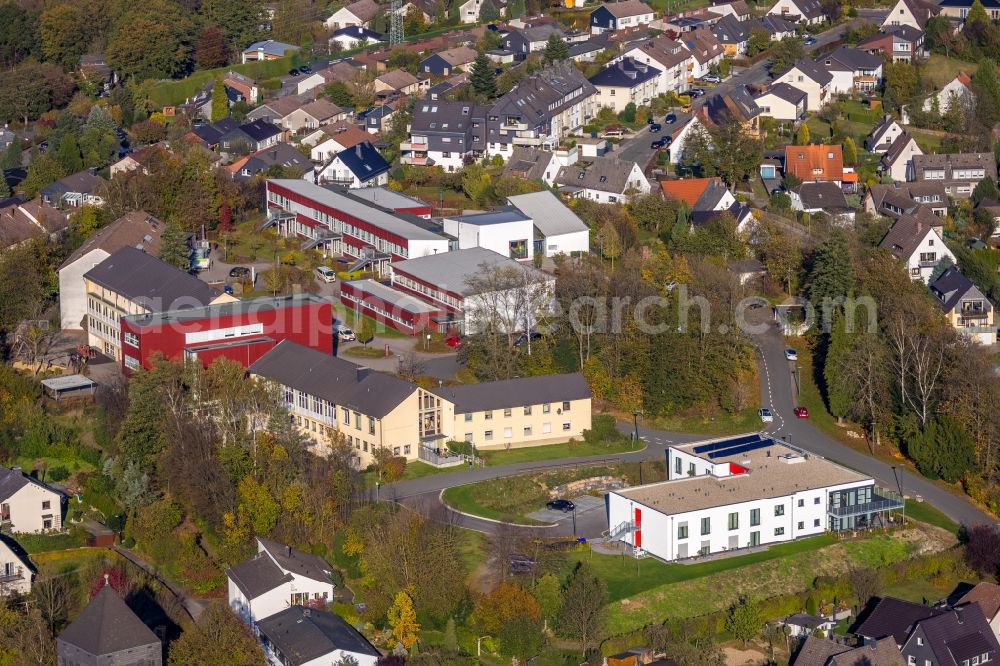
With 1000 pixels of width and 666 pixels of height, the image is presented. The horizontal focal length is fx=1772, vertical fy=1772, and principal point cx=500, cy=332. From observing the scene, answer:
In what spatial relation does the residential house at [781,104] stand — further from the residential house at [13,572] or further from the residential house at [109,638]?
the residential house at [109,638]

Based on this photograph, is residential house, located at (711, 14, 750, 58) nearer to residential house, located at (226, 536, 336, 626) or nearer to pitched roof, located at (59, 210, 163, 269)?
pitched roof, located at (59, 210, 163, 269)

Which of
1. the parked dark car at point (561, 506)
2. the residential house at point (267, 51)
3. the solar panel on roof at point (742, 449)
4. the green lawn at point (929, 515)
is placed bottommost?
the residential house at point (267, 51)

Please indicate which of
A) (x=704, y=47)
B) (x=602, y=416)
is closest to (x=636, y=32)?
(x=704, y=47)

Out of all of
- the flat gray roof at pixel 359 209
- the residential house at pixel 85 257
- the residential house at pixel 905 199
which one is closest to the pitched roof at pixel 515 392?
the flat gray roof at pixel 359 209

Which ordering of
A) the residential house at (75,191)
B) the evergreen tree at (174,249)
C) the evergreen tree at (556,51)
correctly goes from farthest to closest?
the evergreen tree at (556,51)
the residential house at (75,191)
the evergreen tree at (174,249)

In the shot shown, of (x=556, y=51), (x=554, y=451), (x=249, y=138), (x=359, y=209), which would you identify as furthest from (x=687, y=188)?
(x=554, y=451)

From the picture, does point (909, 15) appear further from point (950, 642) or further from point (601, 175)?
point (950, 642)

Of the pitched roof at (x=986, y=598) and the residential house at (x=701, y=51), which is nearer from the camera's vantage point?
the pitched roof at (x=986, y=598)

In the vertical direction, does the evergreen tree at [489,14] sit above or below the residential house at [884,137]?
below
